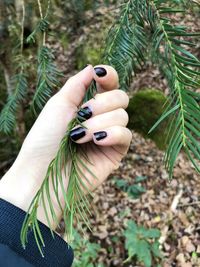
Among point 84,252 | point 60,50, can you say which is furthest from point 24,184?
point 60,50

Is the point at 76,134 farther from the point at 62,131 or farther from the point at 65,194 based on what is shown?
the point at 62,131

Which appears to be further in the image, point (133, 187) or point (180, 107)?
point (133, 187)

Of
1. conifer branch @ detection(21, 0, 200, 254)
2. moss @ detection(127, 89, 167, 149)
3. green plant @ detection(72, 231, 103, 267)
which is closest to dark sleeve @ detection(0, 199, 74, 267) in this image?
conifer branch @ detection(21, 0, 200, 254)

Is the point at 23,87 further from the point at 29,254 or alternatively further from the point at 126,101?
the point at 29,254

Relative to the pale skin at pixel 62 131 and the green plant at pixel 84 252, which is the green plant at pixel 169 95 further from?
the green plant at pixel 84 252

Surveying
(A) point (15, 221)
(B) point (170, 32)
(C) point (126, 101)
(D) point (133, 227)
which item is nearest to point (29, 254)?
(A) point (15, 221)

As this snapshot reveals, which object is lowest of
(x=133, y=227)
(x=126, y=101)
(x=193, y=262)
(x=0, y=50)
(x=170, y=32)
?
(x=193, y=262)

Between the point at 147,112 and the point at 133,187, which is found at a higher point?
the point at 147,112

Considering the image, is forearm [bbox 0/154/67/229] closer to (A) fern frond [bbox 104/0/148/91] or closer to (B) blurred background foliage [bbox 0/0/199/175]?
(A) fern frond [bbox 104/0/148/91]
